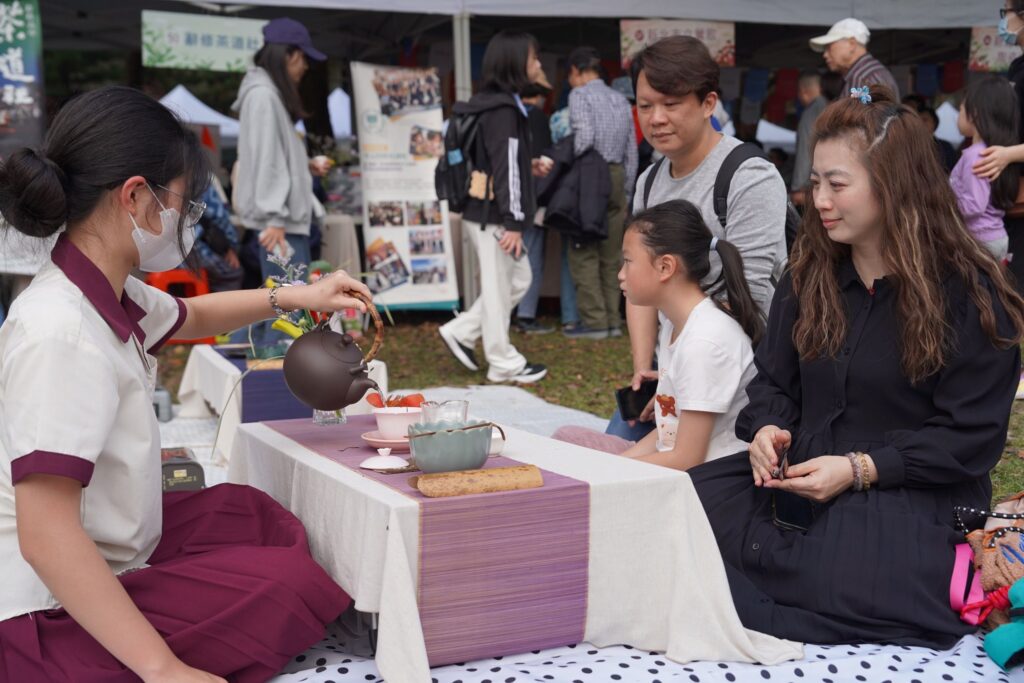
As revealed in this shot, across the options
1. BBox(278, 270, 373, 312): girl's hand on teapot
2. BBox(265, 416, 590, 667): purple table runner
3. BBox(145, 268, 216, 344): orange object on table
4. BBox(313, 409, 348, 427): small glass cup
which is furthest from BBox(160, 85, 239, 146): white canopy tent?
BBox(265, 416, 590, 667): purple table runner

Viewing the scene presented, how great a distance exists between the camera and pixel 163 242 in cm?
214

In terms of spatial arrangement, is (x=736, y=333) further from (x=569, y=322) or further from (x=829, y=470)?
(x=569, y=322)

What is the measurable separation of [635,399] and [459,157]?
3044 mm

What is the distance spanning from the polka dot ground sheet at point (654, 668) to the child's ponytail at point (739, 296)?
1.00 metres

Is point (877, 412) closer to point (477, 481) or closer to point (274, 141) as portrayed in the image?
point (477, 481)

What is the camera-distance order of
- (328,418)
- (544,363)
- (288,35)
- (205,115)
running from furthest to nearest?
(205,115), (544,363), (288,35), (328,418)

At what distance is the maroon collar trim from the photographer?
202cm

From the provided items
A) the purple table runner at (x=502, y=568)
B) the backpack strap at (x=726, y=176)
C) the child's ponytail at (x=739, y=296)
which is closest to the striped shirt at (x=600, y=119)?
the backpack strap at (x=726, y=176)

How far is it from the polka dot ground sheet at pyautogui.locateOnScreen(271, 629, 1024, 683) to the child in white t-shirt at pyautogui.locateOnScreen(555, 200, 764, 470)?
738 millimetres

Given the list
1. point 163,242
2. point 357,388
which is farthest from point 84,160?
point 357,388

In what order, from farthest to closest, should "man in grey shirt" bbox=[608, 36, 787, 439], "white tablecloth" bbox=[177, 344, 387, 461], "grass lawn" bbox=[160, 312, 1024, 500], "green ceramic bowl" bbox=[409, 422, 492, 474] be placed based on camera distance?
"grass lawn" bbox=[160, 312, 1024, 500] < "white tablecloth" bbox=[177, 344, 387, 461] < "man in grey shirt" bbox=[608, 36, 787, 439] < "green ceramic bowl" bbox=[409, 422, 492, 474]

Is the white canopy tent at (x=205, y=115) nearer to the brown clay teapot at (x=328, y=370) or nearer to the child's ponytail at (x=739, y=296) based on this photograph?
the child's ponytail at (x=739, y=296)

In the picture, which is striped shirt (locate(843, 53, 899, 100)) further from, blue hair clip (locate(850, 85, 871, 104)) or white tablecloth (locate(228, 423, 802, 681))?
white tablecloth (locate(228, 423, 802, 681))

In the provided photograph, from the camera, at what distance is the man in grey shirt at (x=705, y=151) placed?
337 cm
